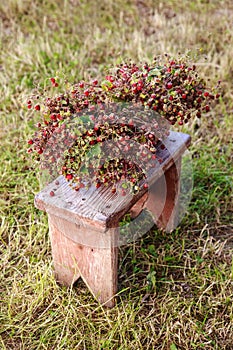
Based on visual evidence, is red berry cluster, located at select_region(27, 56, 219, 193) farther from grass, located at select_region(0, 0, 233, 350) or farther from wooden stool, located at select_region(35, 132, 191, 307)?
grass, located at select_region(0, 0, 233, 350)

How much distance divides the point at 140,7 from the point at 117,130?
3.30 meters

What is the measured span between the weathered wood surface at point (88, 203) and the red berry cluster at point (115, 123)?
0.04m

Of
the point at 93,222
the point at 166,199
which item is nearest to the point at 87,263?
the point at 93,222

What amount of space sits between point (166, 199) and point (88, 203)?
706mm

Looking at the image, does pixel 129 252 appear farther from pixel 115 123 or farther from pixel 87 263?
pixel 115 123

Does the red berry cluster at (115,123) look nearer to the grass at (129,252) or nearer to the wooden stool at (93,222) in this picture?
the wooden stool at (93,222)

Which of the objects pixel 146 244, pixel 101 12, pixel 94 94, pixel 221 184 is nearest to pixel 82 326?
pixel 146 244

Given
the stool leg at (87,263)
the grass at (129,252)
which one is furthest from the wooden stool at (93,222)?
the grass at (129,252)

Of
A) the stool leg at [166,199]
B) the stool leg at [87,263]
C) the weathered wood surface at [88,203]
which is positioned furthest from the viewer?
the stool leg at [166,199]

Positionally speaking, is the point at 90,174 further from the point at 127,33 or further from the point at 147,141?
the point at 127,33

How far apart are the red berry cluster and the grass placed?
0.22 meters

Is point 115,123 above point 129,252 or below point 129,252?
above

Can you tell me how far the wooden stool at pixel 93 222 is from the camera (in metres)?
1.68

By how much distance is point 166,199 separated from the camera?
7.54 ft
